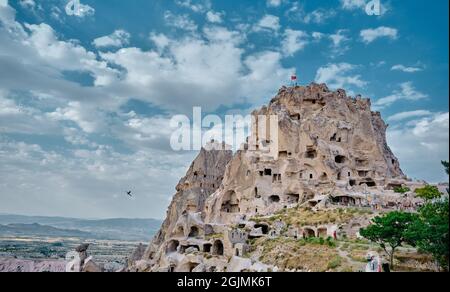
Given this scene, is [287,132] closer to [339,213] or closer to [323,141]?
[323,141]

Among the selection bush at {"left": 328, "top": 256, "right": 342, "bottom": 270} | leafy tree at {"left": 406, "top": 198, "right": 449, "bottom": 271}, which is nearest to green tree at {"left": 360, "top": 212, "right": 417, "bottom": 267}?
leafy tree at {"left": 406, "top": 198, "right": 449, "bottom": 271}

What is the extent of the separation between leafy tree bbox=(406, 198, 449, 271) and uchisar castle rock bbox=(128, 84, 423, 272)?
4792mm

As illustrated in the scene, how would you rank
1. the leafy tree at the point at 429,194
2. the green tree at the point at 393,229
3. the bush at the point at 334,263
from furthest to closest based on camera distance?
the leafy tree at the point at 429,194 < the green tree at the point at 393,229 < the bush at the point at 334,263

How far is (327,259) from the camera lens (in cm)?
2205

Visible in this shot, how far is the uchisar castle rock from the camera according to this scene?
101 ft

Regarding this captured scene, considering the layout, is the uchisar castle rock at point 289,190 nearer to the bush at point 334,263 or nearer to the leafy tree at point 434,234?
the bush at point 334,263

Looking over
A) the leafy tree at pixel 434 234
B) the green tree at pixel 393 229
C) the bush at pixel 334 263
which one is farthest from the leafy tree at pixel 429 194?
the bush at pixel 334 263

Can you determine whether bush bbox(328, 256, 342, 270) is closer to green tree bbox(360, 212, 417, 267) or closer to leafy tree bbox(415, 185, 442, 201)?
green tree bbox(360, 212, 417, 267)

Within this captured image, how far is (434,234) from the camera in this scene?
17.6 meters

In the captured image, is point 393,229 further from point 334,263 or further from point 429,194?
point 429,194

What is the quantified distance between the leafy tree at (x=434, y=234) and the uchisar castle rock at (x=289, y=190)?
4792 millimetres

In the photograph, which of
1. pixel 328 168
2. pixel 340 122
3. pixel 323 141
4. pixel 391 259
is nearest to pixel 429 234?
pixel 391 259

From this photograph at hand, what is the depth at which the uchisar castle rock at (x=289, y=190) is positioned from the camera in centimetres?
3091

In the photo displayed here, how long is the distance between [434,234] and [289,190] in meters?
A: 30.5
